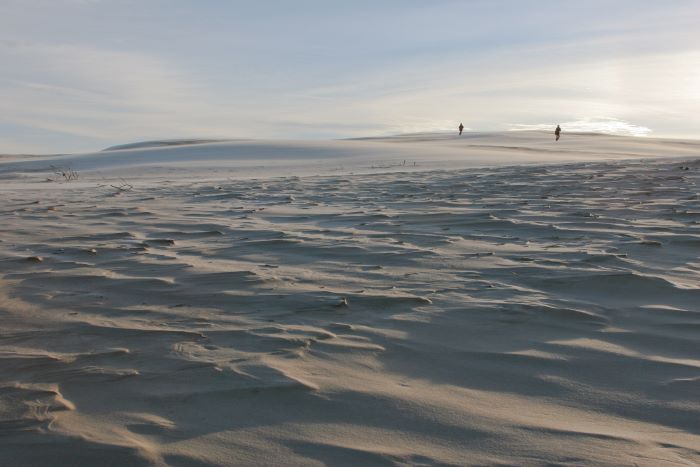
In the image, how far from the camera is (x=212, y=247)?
537 cm

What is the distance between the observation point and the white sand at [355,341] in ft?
6.94

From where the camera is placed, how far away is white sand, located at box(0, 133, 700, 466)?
212 centimetres

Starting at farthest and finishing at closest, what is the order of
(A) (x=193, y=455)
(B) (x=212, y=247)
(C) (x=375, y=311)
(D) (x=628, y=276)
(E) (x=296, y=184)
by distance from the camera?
1. (E) (x=296, y=184)
2. (B) (x=212, y=247)
3. (D) (x=628, y=276)
4. (C) (x=375, y=311)
5. (A) (x=193, y=455)

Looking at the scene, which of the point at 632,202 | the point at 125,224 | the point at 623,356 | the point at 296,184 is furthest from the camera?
the point at 296,184

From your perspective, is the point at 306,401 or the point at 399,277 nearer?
the point at 306,401

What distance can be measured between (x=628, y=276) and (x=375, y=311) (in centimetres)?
153

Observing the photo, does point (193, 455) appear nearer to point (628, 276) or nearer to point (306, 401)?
point (306, 401)

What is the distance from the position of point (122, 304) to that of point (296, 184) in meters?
8.48

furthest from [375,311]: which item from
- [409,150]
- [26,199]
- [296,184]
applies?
[409,150]

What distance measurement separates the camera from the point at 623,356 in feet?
9.32

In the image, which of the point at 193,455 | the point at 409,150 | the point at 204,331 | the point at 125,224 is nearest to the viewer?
the point at 193,455

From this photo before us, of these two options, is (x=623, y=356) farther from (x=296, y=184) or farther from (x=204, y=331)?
(x=296, y=184)

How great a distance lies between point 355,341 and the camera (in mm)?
3035

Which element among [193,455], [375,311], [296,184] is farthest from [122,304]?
[296,184]
